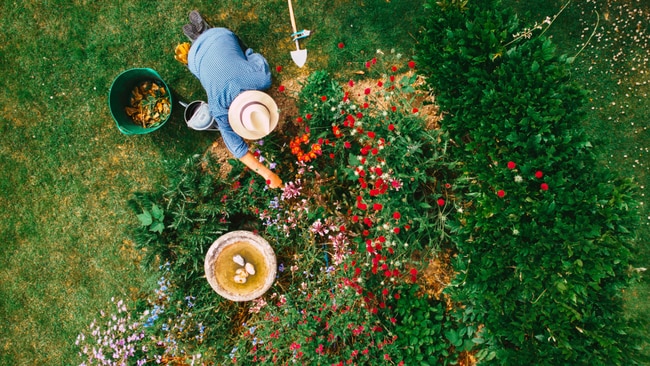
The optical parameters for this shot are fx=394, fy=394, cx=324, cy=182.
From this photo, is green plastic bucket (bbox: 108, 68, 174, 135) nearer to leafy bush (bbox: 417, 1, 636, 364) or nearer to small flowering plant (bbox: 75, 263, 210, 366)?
small flowering plant (bbox: 75, 263, 210, 366)

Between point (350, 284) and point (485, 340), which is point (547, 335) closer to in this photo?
point (485, 340)

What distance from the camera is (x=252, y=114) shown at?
390cm

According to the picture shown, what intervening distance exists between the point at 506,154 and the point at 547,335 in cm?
166

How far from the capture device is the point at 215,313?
15.4ft

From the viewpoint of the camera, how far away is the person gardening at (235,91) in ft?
13.2

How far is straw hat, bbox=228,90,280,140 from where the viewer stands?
3.91m

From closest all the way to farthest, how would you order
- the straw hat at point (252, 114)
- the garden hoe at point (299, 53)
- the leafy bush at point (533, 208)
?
the leafy bush at point (533, 208) → the straw hat at point (252, 114) → the garden hoe at point (299, 53)

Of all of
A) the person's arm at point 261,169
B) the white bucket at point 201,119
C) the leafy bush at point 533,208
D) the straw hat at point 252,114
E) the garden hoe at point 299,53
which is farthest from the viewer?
the garden hoe at point 299,53

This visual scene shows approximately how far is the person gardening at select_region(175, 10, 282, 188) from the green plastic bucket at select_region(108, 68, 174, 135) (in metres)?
0.64

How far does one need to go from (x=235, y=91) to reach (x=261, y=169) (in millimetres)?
903

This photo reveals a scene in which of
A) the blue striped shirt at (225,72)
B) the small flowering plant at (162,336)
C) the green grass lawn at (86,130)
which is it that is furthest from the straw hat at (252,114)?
the small flowering plant at (162,336)

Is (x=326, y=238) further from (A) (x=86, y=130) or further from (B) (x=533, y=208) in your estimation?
(A) (x=86, y=130)

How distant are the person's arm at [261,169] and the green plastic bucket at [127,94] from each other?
126 cm

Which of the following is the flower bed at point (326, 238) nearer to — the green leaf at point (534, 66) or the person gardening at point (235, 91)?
the person gardening at point (235, 91)
